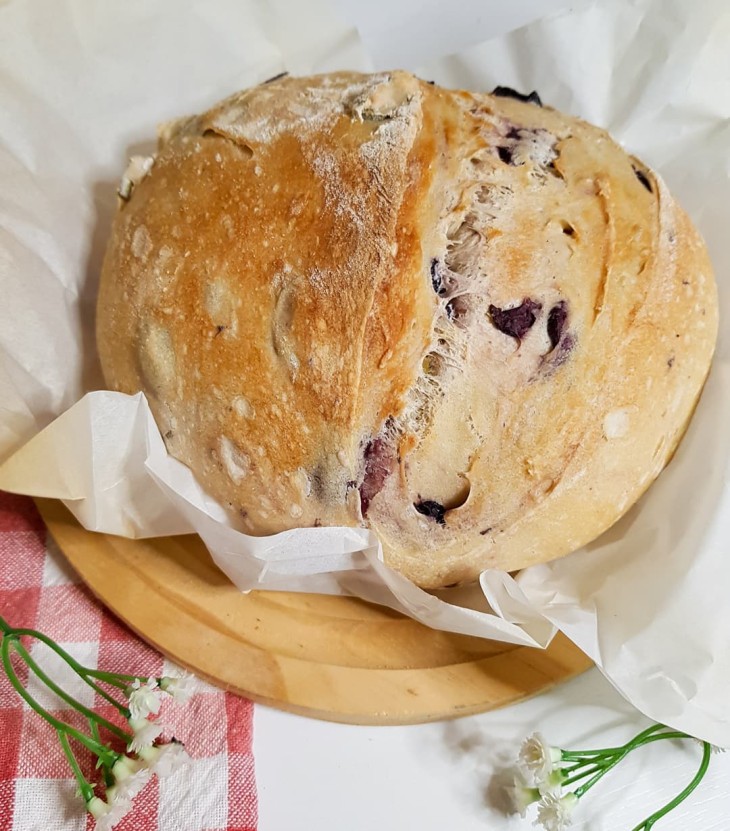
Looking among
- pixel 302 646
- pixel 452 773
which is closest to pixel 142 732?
pixel 302 646

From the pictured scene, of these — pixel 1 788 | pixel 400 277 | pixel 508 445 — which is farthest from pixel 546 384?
pixel 1 788

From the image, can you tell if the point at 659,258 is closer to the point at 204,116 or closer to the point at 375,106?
the point at 375,106

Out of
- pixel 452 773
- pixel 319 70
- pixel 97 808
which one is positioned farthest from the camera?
pixel 319 70

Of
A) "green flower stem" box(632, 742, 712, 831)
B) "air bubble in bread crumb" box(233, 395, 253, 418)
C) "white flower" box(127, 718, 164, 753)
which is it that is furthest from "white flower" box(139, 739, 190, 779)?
"green flower stem" box(632, 742, 712, 831)

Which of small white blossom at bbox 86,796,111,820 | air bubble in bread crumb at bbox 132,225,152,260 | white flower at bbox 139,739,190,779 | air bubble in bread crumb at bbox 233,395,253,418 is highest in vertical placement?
air bubble in bread crumb at bbox 132,225,152,260

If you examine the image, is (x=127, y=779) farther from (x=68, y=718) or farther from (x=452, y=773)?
(x=452, y=773)

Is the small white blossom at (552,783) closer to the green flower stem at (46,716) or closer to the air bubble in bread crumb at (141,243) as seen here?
the green flower stem at (46,716)

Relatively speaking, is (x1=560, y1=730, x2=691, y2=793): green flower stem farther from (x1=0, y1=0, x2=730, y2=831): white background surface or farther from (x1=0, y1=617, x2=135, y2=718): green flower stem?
(x1=0, y1=617, x2=135, y2=718): green flower stem

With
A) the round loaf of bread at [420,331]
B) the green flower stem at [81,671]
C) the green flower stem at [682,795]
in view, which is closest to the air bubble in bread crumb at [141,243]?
the round loaf of bread at [420,331]
